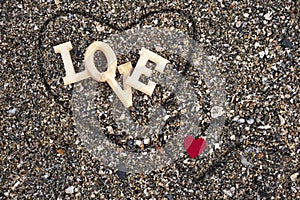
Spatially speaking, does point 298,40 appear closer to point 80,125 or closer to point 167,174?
point 167,174

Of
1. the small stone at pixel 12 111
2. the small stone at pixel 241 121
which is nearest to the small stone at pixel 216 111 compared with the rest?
the small stone at pixel 241 121

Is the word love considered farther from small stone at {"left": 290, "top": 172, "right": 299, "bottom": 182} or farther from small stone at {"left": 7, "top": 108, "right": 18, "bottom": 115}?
small stone at {"left": 290, "top": 172, "right": 299, "bottom": 182}

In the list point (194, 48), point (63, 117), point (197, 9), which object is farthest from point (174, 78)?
point (63, 117)

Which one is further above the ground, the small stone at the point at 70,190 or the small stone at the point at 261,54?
the small stone at the point at 261,54

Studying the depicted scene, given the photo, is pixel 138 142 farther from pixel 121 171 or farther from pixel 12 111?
pixel 12 111

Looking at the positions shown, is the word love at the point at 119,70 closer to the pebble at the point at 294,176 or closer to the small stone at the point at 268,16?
the small stone at the point at 268,16

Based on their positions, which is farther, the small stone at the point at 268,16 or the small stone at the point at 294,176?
the small stone at the point at 268,16
